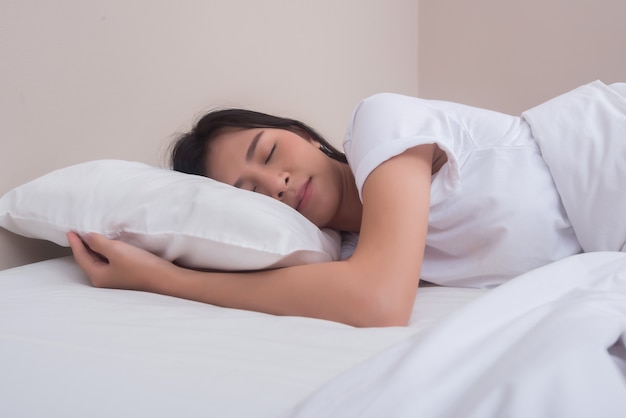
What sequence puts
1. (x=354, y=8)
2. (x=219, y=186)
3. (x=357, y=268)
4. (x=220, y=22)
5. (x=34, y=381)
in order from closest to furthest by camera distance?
(x=34, y=381) < (x=357, y=268) < (x=219, y=186) < (x=220, y=22) < (x=354, y=8)

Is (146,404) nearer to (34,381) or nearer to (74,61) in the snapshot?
(34,381)

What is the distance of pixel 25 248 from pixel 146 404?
75cm

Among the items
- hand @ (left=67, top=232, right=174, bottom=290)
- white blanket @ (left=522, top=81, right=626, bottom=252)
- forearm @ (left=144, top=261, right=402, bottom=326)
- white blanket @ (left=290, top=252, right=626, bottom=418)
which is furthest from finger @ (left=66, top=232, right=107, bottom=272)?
white blanket @ (left=522, top=81, right=626, bottom=252)

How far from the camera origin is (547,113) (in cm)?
119

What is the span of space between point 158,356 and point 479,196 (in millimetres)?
664

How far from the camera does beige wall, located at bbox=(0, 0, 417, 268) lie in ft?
3.73

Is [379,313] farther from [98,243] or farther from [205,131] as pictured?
[205,131]

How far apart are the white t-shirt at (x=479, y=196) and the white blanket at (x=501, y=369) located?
17.9 inches

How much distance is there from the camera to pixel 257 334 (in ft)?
2.40

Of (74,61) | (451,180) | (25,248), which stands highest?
(74,61)

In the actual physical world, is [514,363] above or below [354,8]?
below

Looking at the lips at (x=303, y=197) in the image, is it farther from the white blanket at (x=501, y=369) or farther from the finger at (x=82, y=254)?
the white blanket at (x=501, y=369)

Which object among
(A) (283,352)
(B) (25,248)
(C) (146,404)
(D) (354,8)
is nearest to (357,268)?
(A) (283,352)

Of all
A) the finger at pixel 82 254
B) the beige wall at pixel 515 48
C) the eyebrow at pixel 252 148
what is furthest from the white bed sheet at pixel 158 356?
the beige wall at pixel 515 48
